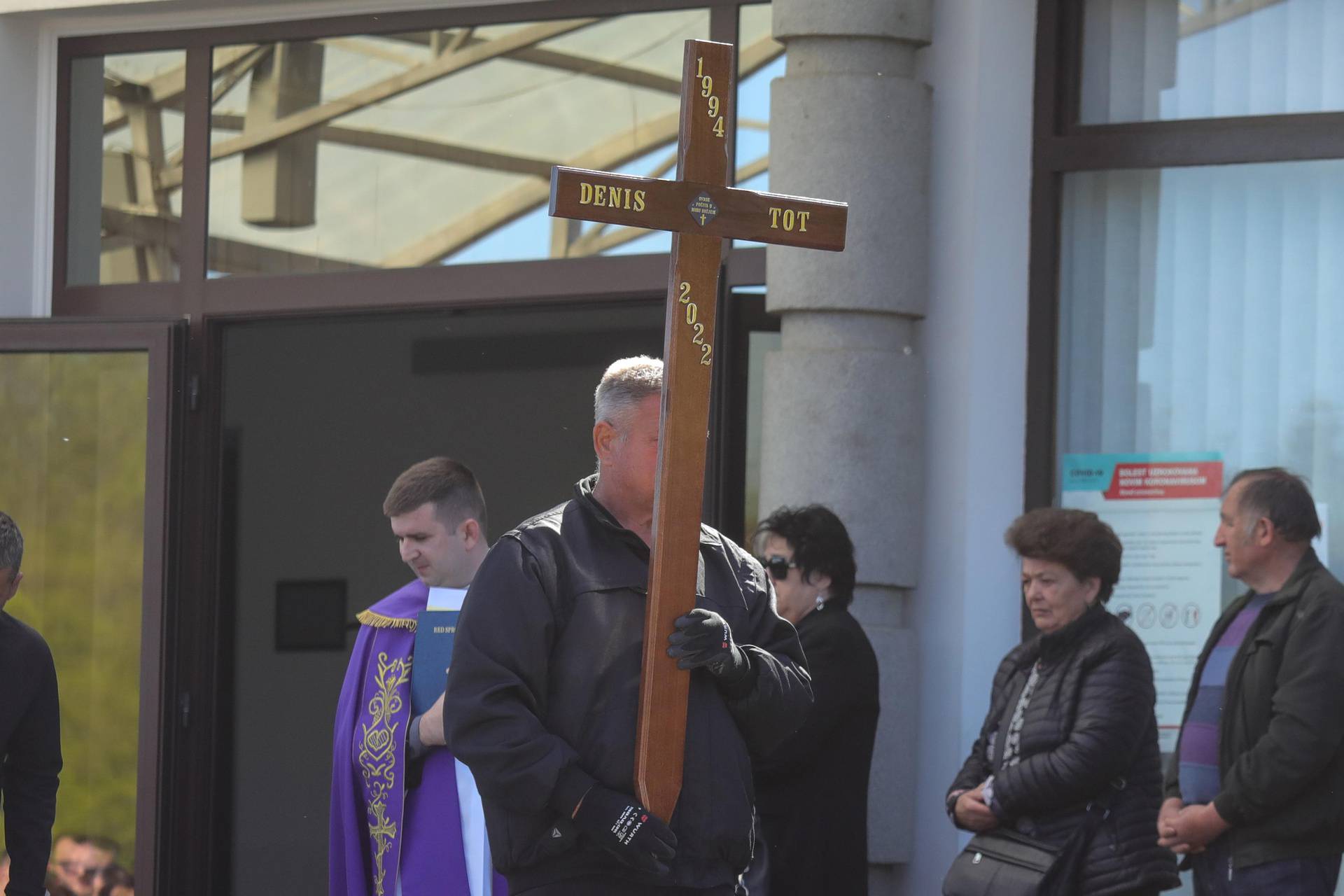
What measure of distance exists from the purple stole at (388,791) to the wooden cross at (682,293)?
59.4 inches

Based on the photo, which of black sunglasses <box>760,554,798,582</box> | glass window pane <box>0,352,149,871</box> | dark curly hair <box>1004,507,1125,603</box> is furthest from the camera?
glass window pane <box>0,352,149,871</box>

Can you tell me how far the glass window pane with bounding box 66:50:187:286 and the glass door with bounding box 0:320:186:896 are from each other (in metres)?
0.46

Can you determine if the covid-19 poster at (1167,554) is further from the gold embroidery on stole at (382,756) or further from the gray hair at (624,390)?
the gray hair at (624,390)

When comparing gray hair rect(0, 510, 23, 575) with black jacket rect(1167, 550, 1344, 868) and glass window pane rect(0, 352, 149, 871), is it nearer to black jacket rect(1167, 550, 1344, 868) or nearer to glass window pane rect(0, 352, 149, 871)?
glass window pane rect(0, 352, 149, 871)

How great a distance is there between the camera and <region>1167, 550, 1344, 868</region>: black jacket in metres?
4.94

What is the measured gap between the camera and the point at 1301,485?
529 cm

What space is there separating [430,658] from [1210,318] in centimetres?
304

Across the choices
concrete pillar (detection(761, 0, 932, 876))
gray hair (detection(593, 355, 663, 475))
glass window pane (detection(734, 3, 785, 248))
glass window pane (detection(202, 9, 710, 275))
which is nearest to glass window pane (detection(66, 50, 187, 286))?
glass window pane (detection(202, 9, 710, 275))

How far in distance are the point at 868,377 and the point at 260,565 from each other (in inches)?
115

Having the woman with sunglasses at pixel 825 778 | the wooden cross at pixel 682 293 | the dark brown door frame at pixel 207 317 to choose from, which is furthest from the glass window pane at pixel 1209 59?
the wooden cross at pixel 682 293

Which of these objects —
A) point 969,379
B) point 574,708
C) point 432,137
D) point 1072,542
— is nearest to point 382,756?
point 574,708

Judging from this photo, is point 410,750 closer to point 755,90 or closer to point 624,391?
point 624,391

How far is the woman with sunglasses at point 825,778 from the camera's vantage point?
5512 millimetres

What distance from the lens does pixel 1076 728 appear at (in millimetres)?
5148
